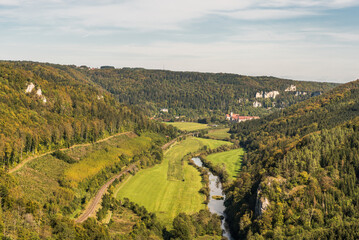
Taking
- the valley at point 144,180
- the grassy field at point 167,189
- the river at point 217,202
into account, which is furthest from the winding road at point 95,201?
the river at point 217,202

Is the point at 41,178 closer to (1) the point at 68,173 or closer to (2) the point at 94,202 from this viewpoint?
(1) the point at 68,173

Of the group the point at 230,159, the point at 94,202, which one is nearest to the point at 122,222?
the point at 94,202

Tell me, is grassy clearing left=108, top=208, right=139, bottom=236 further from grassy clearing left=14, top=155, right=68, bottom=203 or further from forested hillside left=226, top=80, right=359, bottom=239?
forested hillside left=226, top=80, right=359, bottom=239

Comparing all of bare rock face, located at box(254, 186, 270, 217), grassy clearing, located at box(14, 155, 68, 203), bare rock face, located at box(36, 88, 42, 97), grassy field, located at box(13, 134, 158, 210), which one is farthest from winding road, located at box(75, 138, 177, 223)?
bare rock face, located at box(36, 88, 42, 97)

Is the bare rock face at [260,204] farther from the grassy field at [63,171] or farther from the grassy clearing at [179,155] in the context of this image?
the grassy field at [63,171]

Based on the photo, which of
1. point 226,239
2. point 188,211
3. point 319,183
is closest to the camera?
point 226,239

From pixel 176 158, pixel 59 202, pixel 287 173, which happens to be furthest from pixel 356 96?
pixel 59 202

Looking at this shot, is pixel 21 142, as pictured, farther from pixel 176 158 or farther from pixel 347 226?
pixel 347 226
